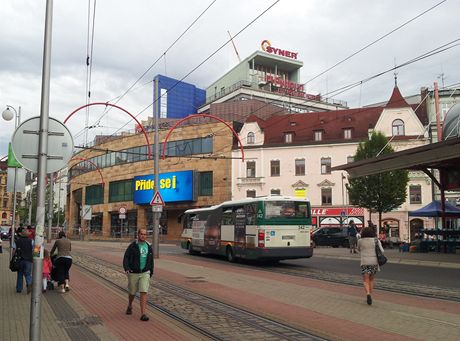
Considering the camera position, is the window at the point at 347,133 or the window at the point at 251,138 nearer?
the window at the point at 347,133

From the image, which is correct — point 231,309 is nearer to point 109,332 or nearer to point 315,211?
point 109,332

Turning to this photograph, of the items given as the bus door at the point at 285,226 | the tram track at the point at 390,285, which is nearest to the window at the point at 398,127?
the bus door at the point at 285,226

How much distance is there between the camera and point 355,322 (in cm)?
870

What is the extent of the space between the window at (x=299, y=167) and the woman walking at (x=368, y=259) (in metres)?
40.5

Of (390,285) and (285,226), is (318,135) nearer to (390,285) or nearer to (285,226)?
(285,226)

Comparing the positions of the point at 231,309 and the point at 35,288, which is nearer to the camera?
the point at 35,288

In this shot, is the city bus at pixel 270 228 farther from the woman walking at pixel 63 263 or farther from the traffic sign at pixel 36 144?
the traffic sign at pixel 36 144

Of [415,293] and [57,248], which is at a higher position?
[57,248]

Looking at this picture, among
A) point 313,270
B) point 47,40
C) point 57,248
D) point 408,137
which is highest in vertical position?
point 408,137

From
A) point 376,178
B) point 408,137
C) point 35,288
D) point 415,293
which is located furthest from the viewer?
point 408,137

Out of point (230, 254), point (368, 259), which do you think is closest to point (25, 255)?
point (368, 259)

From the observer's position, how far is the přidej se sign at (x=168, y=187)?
55406 millimetres

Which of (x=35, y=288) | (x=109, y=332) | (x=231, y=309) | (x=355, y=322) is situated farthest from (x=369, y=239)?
(x=35, y=288)

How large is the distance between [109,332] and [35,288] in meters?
2.42
